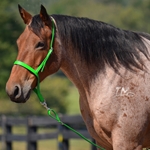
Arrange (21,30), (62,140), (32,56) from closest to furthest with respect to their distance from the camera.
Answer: (32,56) < (62,140) < (21,30)

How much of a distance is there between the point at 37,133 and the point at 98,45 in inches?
247

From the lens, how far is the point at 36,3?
19.4 feet

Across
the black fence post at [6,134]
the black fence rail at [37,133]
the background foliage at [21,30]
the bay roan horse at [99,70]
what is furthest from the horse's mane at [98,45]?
the black fence post at [6,134]

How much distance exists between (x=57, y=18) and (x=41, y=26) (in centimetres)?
24

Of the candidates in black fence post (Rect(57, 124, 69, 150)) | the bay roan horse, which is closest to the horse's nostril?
the bay roan horse

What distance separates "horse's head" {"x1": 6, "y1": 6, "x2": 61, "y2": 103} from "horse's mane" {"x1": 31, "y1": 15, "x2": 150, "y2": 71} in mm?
165

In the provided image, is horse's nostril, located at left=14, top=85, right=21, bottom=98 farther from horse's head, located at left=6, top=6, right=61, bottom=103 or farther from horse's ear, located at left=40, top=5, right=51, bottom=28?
horse's ear, located at left=40, top=5, right=51, bottom=28

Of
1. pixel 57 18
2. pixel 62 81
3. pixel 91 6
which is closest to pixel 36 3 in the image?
pixel 57 18

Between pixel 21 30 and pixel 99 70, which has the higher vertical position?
pixel 99 70

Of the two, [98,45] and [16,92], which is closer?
[16,92]

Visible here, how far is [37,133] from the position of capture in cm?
1086

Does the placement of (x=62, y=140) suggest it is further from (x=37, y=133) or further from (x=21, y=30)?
(x=21, y=30)

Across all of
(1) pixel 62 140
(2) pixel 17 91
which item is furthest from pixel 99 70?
(1) pixel 62 140

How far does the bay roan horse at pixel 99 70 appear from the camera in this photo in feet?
15.2
